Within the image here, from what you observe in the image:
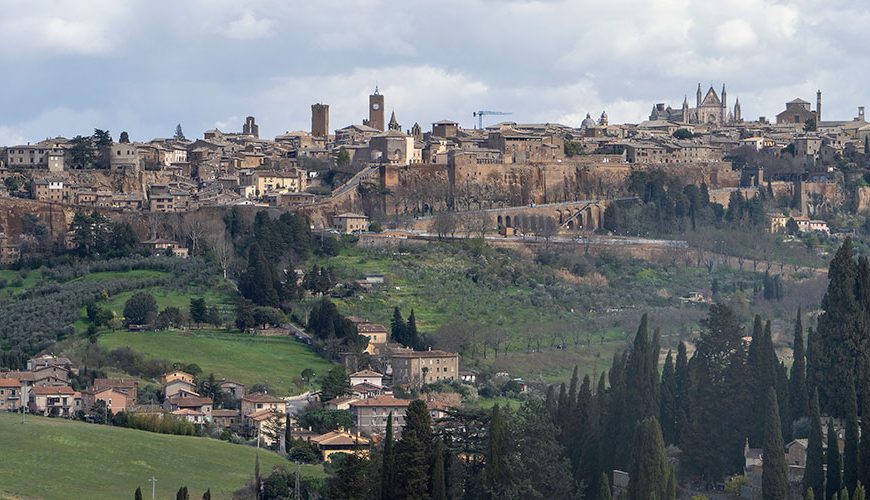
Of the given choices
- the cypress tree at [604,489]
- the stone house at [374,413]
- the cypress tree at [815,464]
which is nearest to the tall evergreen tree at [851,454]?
the cypress tree at [815,464]

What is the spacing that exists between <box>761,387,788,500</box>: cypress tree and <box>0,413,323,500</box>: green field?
14612mm

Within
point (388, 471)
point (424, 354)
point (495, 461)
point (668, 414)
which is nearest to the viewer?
point (388, 471)

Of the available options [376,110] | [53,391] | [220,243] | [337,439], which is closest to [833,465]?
[337,439]

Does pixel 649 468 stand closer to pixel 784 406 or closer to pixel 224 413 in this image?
pixel 784 406

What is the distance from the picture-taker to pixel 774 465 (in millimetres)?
54469

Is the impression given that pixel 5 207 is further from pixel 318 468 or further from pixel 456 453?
pixel 456 453

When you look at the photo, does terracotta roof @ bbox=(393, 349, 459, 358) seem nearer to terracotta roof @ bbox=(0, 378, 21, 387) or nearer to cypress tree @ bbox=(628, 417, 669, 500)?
terracotta roof @ bbox=(0, 378, 21, 387)

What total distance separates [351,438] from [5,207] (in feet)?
117

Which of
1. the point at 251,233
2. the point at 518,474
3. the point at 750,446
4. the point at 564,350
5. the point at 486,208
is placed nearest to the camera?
the point at 518,474

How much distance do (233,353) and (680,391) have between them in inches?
843

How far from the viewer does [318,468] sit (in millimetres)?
65000

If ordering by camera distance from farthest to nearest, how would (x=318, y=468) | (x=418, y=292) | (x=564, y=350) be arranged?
1. (x=418, y=292)
2. (x=564, y=350)
3. (x=318, y=468)

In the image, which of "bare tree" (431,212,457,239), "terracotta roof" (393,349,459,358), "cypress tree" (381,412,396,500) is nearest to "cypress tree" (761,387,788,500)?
"cypress tree" (381,412,396,500)

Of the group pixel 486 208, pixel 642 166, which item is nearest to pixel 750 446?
pixel 486 208
